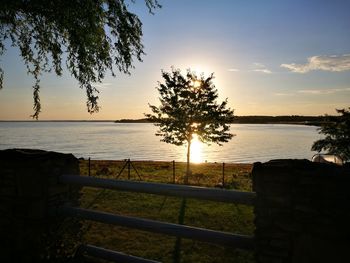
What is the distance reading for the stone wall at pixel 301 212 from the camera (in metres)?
3.26

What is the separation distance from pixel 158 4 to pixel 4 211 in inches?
233

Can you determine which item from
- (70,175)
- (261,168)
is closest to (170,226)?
(261,168)

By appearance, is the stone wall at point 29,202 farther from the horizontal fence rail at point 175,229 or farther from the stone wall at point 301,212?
the stone wall at point 301,212

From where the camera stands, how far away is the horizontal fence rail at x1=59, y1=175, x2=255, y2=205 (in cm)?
376

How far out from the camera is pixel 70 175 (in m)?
5.05

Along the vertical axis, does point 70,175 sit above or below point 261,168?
below

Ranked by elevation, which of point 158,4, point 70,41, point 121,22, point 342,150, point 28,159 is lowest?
point 342,150

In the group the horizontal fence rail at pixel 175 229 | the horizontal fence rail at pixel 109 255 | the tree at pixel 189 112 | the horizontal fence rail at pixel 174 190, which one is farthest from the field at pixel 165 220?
the tree at pixel 189 112

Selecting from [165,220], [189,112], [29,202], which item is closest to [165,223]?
[29,202]

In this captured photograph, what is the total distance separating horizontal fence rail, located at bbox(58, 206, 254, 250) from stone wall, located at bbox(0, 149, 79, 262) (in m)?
0.28

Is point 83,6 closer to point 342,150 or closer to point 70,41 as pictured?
point 70,41

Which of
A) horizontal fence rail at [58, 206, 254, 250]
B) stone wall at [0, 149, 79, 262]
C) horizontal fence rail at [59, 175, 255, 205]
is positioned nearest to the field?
horizontal fence rail at [58, 206, 254, 250]

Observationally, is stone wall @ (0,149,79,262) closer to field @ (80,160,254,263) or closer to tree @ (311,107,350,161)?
field @ (80,160,254,263)

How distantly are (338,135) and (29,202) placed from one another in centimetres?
2622
